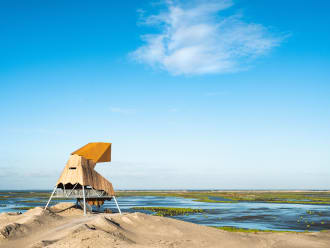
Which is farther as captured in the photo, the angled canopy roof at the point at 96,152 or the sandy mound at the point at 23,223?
the angled canopy roof at the point at 96,152

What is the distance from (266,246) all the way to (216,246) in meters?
4.81

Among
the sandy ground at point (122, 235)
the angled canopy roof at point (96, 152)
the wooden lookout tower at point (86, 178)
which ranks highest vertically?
the angled canopy roof at point (96, 152)

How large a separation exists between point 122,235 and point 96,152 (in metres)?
13.3

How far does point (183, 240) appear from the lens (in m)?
24.5

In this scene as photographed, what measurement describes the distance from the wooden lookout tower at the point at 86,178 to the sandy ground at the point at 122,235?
2464mm

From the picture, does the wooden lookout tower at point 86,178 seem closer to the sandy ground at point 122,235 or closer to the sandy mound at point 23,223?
the sandy ground at point 122,235

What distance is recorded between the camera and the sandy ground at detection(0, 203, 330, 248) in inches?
836

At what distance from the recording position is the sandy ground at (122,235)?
21.2 m

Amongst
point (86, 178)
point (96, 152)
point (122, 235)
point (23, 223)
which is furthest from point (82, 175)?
point (122, 235)

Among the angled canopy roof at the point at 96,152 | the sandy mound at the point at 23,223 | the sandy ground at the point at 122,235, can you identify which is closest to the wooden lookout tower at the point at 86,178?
the angled canopy roof at the point at 96,152

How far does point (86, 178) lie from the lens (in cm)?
3166

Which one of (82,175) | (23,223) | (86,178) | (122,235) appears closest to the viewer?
(122,235)

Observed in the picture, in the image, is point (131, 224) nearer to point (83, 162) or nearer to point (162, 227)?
point (162, 227)

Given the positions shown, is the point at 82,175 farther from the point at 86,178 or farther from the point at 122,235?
the point at 122,235
